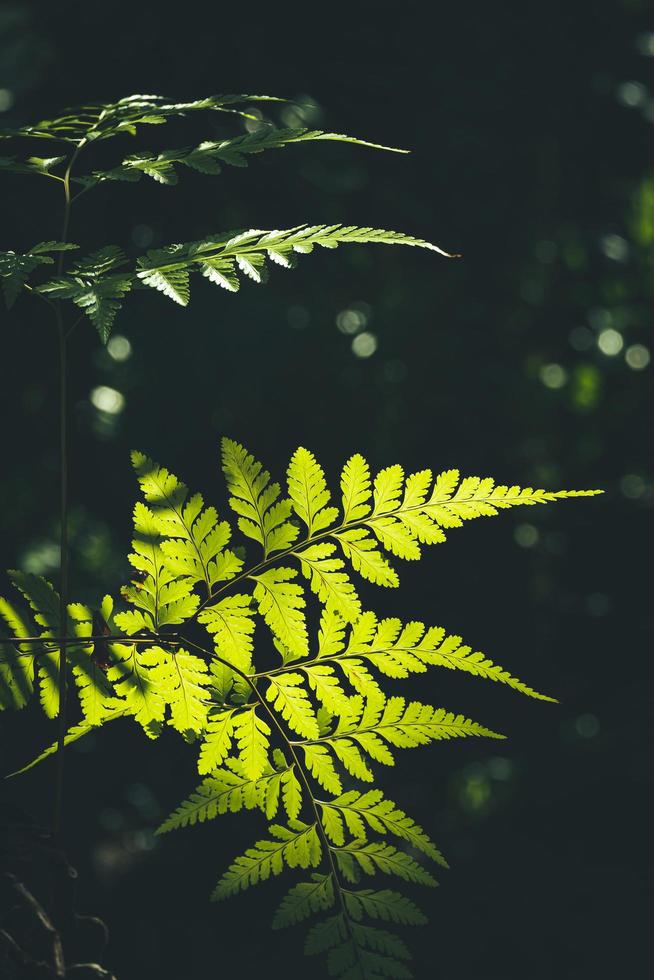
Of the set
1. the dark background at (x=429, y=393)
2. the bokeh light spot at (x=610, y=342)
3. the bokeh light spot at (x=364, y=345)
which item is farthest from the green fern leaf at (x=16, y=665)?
the bokeh light spot at (x=610, y=342)

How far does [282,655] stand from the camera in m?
0.55

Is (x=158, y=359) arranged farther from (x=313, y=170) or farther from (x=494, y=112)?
(x=494, y=112)

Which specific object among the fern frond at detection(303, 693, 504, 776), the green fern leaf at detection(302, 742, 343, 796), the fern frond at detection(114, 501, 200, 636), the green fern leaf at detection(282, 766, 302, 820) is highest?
the fern frond at detection(114, 501, 200, 636)

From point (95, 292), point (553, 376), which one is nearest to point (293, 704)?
point (95, 292)

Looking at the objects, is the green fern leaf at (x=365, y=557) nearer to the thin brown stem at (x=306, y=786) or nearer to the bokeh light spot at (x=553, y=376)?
the thin brown stem at (x=306, y=786)

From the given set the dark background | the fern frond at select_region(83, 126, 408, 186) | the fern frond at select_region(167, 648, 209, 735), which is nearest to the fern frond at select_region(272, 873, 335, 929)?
the fern frond at select_region(167, 648, 209, 735)

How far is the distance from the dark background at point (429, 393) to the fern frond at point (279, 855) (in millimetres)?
1598

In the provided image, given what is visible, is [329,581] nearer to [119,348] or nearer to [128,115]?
[128,115]

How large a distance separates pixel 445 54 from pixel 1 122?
1.15m

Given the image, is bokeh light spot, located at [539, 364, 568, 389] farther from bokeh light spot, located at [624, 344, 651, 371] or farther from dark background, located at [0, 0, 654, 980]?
bokeh light spot, located at [624, 344, 651, 371]

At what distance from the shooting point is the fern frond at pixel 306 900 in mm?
507

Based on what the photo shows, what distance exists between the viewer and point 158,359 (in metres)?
2.33

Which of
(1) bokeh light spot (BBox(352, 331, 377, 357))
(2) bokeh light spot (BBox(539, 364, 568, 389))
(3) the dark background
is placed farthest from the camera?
(2) bokeh light spot (BBox(539, 364, 568, 389))

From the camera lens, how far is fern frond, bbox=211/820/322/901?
1.72 ft
